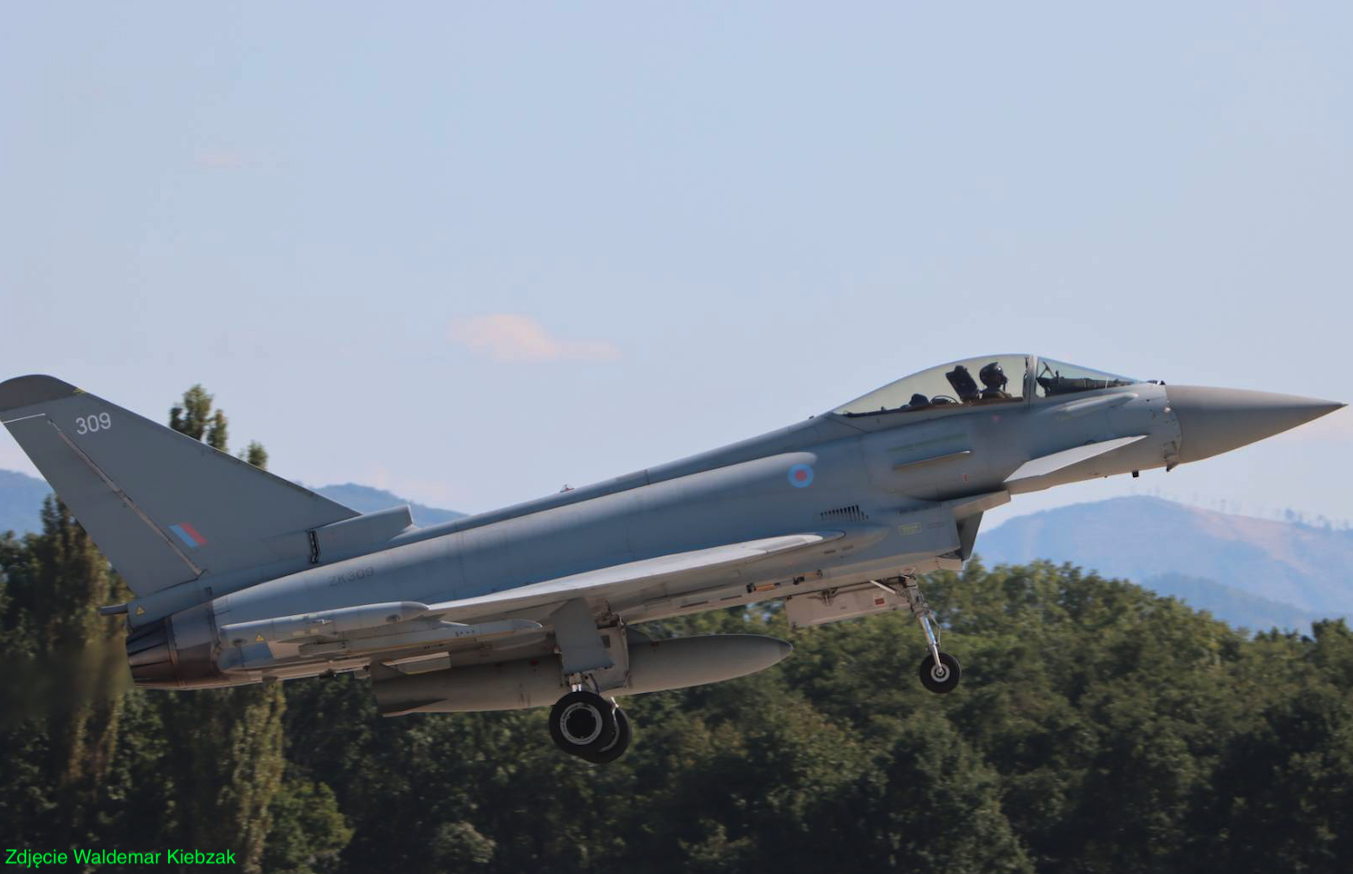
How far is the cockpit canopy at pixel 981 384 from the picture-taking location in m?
15.8

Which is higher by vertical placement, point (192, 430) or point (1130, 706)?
point (192, 430)

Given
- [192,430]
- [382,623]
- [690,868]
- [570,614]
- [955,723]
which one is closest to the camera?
[382,623]

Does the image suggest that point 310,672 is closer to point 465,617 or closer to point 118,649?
point 465,617

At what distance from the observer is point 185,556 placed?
16.2 metres

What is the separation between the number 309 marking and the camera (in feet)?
53.6

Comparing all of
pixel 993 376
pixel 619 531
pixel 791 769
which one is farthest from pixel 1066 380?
pixel 791 769

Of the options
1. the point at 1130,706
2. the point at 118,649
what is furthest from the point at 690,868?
the point at 118,649

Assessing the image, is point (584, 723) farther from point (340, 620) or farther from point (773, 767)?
point (773, 767)


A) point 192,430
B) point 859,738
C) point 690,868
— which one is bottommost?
point 690,868

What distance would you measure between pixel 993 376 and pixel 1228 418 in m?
2.37

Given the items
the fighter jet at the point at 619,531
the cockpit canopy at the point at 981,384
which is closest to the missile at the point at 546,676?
the fighter jet at the point at 619,531

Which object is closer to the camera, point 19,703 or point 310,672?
point 310,672

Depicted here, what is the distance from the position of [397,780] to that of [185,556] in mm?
28178

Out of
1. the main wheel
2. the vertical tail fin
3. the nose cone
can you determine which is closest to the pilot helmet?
the nose cone
